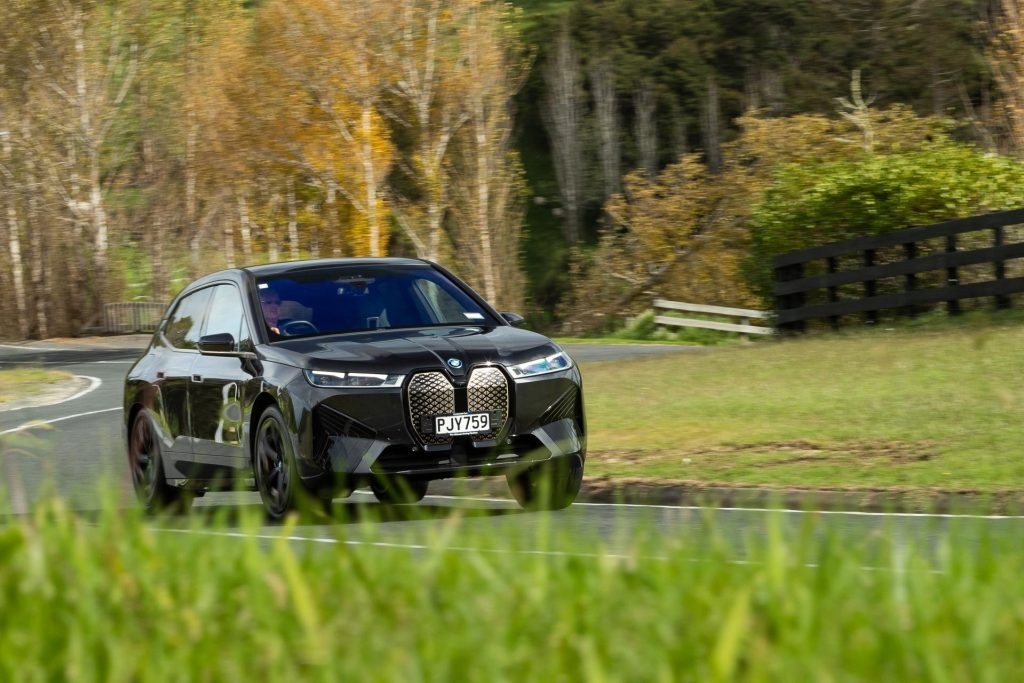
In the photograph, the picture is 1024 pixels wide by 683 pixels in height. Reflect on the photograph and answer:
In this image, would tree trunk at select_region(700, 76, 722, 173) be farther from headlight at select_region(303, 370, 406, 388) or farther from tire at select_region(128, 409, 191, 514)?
headlight at select_region(303, 370, 406, 388)

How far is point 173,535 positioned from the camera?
5.38m

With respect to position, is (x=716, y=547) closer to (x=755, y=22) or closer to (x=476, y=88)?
(x=476, y=88)

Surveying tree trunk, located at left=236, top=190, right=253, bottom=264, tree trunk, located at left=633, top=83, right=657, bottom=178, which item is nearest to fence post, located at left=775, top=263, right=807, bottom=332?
tree trunk, located at left=236, top=190, right=253, bottom=264

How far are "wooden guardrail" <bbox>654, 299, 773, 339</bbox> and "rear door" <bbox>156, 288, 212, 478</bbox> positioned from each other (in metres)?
20.9

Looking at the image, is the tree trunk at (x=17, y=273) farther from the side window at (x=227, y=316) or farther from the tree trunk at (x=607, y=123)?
the side window at (x=227, y=316)

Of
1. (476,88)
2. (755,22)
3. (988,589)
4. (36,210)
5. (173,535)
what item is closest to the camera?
(988,589)

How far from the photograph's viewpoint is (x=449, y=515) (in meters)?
10.2

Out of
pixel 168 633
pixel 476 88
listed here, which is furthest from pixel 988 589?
pixel 476 88

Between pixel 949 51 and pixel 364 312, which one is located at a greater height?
pixel 949 51

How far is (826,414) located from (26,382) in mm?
17567

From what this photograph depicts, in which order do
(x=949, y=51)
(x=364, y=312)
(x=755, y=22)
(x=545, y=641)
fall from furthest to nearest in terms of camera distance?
(x=755, y=22), (x=949, y=51), (x=364, y=312), (x=545, y=641)

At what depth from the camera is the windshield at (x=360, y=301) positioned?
38.6 ft

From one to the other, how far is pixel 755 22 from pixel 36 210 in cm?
3101

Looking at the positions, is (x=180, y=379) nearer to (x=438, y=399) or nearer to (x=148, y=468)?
(x=148, y=468)
